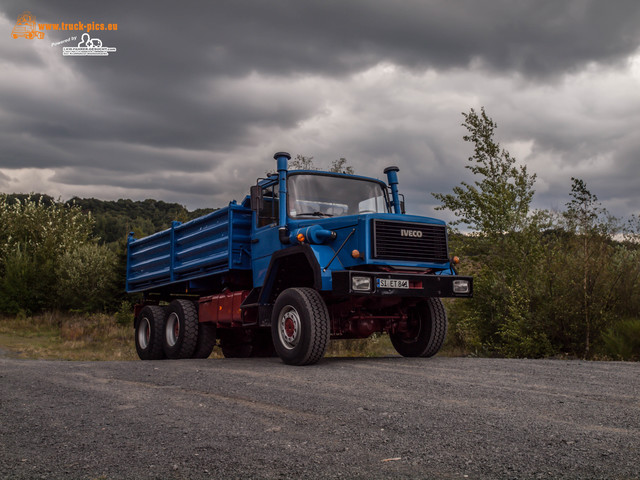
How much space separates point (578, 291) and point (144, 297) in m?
10.3

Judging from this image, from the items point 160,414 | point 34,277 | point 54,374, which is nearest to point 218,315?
point 54,374

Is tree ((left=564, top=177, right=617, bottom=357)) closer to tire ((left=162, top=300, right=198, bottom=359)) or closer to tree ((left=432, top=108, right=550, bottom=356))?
tree ((left=432, top=108, right=550, bottom=356))

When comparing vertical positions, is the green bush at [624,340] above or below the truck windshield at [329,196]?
below

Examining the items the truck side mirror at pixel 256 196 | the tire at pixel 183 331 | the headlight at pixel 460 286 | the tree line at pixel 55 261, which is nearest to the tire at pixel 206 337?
the tire at pixel 183 331

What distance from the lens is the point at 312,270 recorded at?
930 centimetres

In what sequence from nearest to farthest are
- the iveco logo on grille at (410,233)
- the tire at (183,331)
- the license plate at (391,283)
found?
the license plate at (391,283) < the iveco logo on grille at (410,233) < the tire at (183,331)

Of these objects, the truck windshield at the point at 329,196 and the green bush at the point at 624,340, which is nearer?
the truck windshield at the point at 329,196

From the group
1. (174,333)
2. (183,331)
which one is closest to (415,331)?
(183,331)

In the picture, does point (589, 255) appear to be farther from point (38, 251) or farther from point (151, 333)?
point (38, 251)

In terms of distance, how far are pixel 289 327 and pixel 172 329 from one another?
501cm

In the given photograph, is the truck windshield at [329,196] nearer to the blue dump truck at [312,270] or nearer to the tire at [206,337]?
the blue dump truck at [312,270]

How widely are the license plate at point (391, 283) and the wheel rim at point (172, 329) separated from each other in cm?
602

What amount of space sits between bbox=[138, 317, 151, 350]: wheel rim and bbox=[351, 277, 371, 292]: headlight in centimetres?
716

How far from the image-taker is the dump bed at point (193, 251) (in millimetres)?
10570
